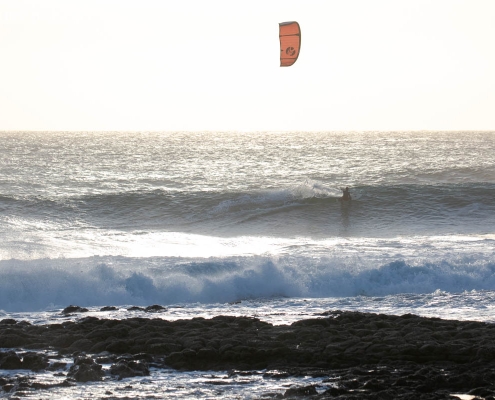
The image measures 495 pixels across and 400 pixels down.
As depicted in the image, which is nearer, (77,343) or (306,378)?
(306,378)

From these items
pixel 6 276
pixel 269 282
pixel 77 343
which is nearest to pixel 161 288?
pixel 269 282

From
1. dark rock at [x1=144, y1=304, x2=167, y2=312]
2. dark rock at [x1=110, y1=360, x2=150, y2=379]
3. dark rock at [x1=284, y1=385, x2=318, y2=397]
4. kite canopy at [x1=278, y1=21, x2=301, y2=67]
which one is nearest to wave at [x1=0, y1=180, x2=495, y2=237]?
kite canopy at [x1=278, y1=21, x2=301, y2=67]

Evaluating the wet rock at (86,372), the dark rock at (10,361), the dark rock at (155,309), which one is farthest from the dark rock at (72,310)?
the wet rock at (86,372)

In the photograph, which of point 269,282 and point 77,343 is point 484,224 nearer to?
point 269,282

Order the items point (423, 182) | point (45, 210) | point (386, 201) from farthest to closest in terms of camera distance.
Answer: point (423, 182)
point (386, 201)
point (45, 210)

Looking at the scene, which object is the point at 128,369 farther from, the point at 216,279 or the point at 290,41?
the point at 290,41

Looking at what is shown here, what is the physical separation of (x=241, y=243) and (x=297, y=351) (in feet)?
37.2

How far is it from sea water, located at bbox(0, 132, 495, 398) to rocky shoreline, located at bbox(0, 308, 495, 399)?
0.46 m

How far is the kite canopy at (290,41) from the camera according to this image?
57.0ft

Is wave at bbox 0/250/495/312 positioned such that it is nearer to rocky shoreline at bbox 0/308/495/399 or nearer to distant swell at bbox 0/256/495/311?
distant swell at bbox 0/256/495/311

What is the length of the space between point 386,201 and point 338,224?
4.60m

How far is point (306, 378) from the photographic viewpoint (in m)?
7.73

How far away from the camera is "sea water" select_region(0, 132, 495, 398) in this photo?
39.4 ft

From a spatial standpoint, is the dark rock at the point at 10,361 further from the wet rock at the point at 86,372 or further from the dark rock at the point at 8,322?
the dark rock at the point at 8,322
